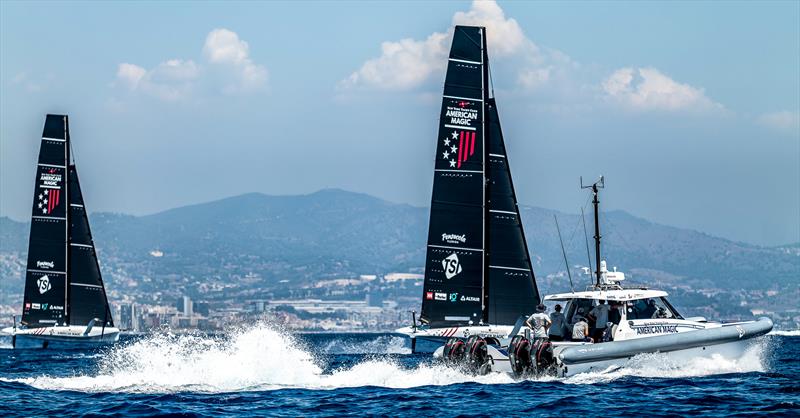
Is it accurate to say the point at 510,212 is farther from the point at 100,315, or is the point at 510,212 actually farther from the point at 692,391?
the point at 100,315

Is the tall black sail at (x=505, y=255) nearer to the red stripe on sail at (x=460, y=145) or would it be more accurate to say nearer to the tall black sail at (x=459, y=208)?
the tall black sail at (x=459, y=208)

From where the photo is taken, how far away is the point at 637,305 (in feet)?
134

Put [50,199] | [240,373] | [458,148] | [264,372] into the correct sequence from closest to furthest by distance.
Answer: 1. [240,373]
2. [264,372]
3. [458,148]
4. [50,199]

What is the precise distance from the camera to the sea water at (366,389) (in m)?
32.6

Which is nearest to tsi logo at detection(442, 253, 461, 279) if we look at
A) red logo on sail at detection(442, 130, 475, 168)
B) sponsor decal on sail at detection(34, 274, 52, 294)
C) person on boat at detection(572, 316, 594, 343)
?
red logo on sail at detection(442, 130, 475, 168)

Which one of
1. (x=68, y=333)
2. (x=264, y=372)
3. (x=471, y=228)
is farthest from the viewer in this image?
(x=68, y=333)

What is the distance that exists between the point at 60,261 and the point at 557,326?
49.2 metres

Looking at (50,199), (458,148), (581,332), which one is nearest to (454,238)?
(458,148)

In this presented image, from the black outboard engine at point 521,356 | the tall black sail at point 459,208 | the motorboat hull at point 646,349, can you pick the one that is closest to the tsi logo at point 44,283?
the tall black sail at point 459,208

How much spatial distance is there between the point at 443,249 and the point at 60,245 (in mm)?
36736

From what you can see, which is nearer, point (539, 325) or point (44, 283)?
point (539, 325)

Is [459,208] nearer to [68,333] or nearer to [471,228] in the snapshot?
[471,228]

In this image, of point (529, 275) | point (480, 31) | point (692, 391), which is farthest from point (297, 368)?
point (480, 31)

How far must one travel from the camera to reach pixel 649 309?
134 feet
